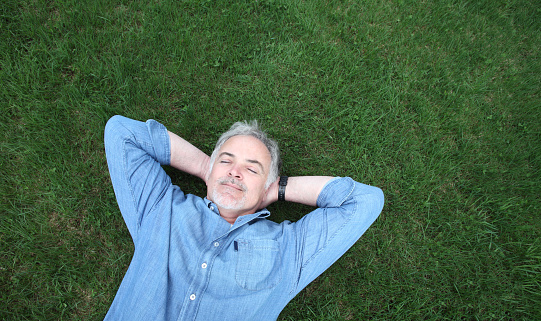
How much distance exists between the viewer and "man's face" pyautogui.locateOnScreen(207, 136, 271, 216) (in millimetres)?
3072

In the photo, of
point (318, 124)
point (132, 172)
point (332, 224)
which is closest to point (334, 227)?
point (332, 224)

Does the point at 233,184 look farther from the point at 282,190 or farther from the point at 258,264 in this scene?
the point at 258,264

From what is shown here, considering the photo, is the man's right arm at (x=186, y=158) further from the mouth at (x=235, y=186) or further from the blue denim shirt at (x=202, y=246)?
the mouth at (x=235, y=186)

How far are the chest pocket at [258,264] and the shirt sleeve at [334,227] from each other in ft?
0.82

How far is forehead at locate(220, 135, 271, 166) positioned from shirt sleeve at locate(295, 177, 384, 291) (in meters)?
0.87

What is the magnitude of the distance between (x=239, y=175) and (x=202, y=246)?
32.4 inches

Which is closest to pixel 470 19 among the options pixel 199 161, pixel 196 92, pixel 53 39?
pixel 196 92

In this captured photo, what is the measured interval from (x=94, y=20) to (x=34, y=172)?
2.40 meters

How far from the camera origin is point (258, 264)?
293 cm

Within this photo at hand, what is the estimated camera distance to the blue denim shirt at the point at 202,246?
9.14ft

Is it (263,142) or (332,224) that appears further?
(263,142)

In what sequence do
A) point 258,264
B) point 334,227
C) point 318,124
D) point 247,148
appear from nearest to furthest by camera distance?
point 258,264, point 334,227, point 247,148, point 318,124

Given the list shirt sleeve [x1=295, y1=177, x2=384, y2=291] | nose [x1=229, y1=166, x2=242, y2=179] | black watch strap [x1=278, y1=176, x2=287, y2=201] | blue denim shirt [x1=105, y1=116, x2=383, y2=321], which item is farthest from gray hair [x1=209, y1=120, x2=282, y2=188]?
shirt sleeve [x1=295, y1=177, x2=384, y2=291]

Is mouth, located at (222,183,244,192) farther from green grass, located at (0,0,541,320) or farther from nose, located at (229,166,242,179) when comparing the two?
green grass, located at (0,0,541,320)
